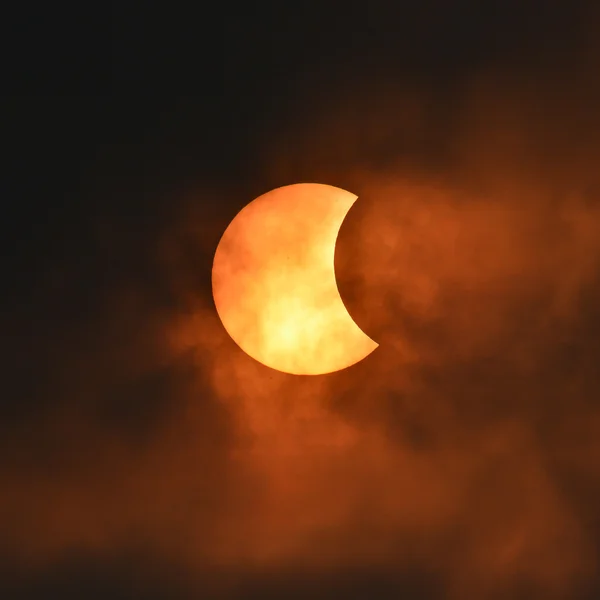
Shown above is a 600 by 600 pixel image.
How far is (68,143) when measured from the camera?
7.17ft

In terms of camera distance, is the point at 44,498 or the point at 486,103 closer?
the point at 486,103

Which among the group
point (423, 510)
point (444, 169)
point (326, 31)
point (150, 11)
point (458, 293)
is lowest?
point (423, 510)

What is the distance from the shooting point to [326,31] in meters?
2.12

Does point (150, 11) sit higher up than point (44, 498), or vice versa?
point (150, 11)

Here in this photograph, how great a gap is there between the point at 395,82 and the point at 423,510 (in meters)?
1.34

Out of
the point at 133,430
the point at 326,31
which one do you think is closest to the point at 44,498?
the point at 133,430

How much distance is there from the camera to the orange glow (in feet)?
6.71

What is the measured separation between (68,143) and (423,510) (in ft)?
5.36

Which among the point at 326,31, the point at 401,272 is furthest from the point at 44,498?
the point at 326,31

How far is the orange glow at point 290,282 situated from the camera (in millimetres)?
2045

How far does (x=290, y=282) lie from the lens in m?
2.04

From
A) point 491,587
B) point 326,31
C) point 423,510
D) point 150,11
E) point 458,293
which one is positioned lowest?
point 491,587

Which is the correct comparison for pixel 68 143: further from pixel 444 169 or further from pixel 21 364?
pixel 444 169

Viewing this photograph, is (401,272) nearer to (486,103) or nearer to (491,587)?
(486,103)
